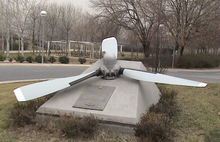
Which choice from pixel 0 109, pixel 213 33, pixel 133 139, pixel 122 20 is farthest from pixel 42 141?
pixel 213 33

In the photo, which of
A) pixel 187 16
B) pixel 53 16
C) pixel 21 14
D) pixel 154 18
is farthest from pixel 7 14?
pixel 187 16

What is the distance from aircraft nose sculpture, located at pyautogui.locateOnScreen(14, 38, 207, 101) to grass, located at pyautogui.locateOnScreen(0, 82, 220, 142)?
813 mm

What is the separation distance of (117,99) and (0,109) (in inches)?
143

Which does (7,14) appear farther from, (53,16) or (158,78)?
(158,78)

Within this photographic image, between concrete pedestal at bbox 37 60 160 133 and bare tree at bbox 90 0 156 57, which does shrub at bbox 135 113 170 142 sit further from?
bare tree at bbox 90 0 156 57

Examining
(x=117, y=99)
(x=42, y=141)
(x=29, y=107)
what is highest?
(x=117, y=99)

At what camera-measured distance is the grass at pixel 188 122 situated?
3969 mm

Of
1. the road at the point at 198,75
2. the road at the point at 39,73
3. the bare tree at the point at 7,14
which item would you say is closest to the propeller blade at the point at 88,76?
the road at the point at 39,73

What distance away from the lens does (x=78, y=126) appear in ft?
12.7

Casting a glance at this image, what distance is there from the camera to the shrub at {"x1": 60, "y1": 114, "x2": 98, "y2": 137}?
3.86 meters

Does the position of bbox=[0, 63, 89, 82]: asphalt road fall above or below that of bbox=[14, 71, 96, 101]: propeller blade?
below

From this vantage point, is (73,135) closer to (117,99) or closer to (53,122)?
(53,122)

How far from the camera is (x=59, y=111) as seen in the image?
448cm

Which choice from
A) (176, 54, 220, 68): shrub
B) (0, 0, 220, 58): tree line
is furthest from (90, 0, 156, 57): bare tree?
(176, 54, 220, 68): shrub
